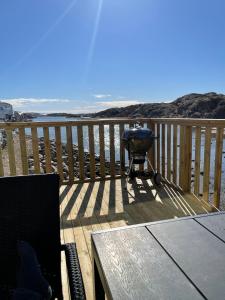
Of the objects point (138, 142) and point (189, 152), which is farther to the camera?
point (138, 142)

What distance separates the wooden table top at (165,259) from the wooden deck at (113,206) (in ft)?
3.61

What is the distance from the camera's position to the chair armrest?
2.78 feet

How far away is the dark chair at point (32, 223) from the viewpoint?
1.14 meters

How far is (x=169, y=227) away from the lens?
1012 mm

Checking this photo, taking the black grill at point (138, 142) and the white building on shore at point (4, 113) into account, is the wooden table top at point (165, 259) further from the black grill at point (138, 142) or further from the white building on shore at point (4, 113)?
the white building on shore at point (4, 113)

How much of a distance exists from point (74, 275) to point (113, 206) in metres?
2.12

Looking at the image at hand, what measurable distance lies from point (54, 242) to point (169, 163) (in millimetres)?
2749

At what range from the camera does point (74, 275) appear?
95 cm

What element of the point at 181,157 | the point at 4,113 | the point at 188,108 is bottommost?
the point at 181,157

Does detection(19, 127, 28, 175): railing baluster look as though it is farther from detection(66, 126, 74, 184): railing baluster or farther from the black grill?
the black grill

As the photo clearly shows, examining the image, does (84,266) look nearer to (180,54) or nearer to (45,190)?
(45,190)

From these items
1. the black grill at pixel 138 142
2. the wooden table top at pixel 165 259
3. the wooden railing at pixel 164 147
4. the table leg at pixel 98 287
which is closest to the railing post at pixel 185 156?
the wooden railing at pixel 164 147

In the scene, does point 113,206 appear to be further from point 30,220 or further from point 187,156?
point 30,220

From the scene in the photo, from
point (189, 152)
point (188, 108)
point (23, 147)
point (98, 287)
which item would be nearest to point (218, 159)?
point (189, 152)
